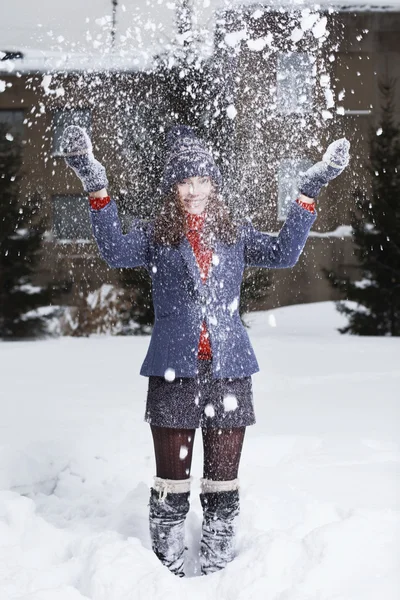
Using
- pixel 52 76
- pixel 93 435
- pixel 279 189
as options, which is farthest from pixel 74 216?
pixel 93 435

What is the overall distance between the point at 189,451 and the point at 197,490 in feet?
3.61

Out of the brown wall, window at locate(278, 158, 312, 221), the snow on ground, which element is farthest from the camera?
window at locate(278, 158, 312, 221)

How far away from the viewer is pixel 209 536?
2898 millimetres

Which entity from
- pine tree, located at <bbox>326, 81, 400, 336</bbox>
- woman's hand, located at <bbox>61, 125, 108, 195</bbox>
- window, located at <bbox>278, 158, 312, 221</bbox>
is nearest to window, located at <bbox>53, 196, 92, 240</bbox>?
window, located at <bbox>278, 158, 312, 221</bbox>

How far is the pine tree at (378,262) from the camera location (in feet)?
41.9

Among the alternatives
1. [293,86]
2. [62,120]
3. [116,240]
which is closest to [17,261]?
[293,86]

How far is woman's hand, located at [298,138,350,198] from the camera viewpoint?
2.82 meters

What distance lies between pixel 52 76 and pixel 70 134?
45.9 feet

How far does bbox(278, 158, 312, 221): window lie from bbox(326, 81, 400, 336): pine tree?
116 centimetres

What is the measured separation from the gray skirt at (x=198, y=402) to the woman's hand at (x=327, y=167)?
2.51 ft

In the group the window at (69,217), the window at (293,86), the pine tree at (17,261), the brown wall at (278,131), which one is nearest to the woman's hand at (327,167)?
the brown wall at (278,131)

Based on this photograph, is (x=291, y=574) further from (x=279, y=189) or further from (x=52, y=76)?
(x=52, y=76)

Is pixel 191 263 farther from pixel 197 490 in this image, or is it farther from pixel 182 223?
pixel 197 490

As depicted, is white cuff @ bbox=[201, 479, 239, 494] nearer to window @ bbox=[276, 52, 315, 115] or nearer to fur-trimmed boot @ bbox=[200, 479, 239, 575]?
fur-trimmed boot @ bbox=[200, 479, 239, 575]
